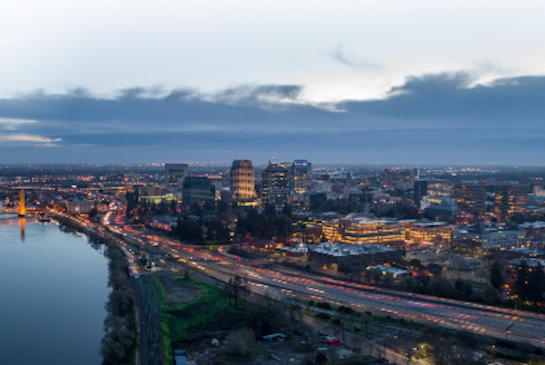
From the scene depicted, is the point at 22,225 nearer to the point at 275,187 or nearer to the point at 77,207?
the point at 77,207

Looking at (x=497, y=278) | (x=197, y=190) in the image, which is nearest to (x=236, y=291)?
(x=497, y=278)

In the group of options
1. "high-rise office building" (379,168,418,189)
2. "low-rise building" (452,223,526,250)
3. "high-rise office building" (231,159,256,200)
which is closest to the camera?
"low-rise building" (452,223,526,250)

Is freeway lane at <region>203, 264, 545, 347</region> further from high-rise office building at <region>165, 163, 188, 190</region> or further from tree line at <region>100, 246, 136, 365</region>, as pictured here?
high-rise office building at <region>165, 163, 188, 190</region>

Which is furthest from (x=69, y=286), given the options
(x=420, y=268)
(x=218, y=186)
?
(x=218, y=186)

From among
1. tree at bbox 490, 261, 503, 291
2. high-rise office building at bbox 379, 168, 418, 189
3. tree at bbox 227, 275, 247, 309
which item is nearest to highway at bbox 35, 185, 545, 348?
tree at bbox 227, 275, 247, 309

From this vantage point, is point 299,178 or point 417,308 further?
point 299,178

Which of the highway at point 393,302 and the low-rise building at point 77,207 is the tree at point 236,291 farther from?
the low-rise building at point 77,207

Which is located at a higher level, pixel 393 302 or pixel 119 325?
pixel 119 325
